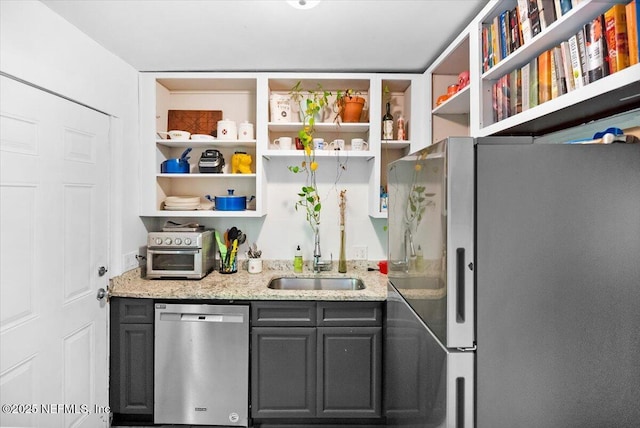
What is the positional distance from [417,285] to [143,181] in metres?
2.15

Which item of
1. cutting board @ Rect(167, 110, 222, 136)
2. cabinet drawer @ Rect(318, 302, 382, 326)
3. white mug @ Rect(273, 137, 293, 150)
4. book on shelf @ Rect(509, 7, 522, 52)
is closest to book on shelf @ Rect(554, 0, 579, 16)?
book on shelf @ Rect(509, 7, 522, 52)

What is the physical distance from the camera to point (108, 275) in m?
2.28

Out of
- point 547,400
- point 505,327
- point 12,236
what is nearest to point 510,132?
point 505,327

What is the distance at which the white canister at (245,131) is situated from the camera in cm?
264

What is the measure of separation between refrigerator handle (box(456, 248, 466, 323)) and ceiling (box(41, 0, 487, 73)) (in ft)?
4.27

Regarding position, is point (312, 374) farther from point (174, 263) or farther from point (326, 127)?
point (326, 127)

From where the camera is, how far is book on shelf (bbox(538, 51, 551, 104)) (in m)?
1.30

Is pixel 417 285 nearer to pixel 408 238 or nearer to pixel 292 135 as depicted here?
pixel 408 238

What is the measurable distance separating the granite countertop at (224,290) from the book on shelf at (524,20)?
1508mm

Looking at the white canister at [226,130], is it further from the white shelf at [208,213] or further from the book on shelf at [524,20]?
the book on shelf at [524,20]

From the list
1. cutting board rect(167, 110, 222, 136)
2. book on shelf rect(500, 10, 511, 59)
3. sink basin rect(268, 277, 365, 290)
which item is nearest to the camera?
book on shelf rect(500, 10, 511, 59)

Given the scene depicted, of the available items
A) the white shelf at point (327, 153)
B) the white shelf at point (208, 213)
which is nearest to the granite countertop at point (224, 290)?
the white shelf at point (208, 213)

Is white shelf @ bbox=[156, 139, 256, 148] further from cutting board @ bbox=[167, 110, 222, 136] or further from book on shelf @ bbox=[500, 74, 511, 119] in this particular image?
book on shelf @ bbox=[500, 74, 511, 119]

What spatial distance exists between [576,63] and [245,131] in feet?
6.67
